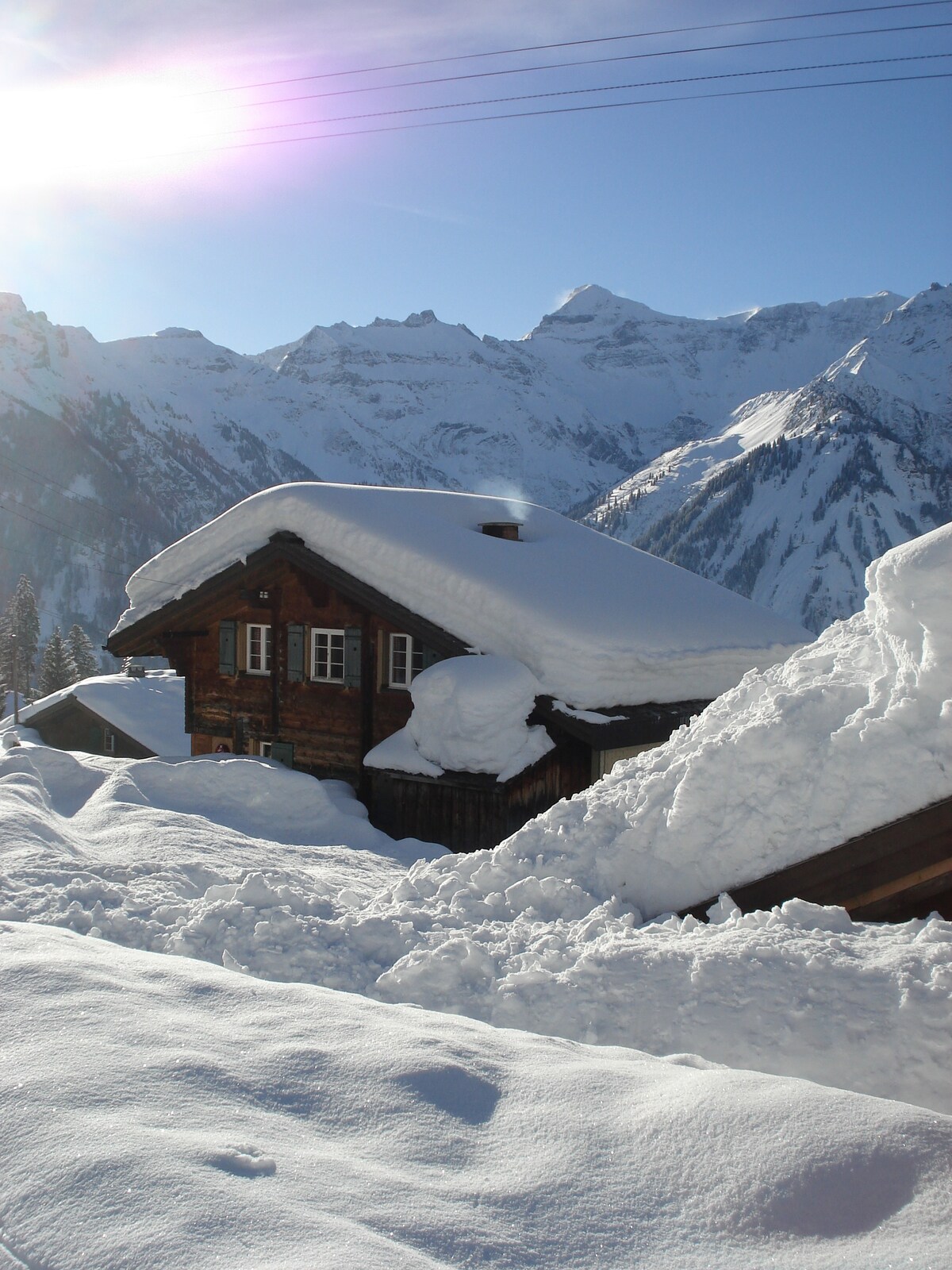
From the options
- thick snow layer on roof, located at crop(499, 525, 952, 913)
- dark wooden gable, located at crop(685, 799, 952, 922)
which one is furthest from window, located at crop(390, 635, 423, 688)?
dark wooden gable, located at crop(685, 799, 952, 922)

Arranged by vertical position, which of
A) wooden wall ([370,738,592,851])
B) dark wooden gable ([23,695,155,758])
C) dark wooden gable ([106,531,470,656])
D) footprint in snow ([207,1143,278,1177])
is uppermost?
dark wooden gable ([106,531,470,656])

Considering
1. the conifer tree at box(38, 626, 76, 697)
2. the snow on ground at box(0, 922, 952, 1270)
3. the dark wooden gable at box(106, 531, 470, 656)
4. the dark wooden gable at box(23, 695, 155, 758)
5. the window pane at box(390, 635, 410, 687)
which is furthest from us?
the conifer tree at box(38, 626, 76, 697)

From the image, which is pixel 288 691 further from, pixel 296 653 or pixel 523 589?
pixel 523 589

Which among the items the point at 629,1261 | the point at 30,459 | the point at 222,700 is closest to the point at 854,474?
the point at 30,459

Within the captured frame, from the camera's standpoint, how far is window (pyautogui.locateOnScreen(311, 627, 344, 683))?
1557 cm

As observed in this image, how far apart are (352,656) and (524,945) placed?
32.8ft

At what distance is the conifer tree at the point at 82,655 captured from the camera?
62688 millimetres

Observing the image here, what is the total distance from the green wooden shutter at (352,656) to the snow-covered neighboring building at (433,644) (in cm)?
3

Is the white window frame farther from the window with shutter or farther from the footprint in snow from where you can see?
the footprint in snow

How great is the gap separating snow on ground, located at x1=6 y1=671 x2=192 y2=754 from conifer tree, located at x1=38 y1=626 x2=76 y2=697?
2366 cm

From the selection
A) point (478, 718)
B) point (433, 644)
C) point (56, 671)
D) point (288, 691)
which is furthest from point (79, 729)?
point (478, 718)

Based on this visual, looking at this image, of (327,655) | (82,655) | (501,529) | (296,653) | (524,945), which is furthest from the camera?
(82,655)

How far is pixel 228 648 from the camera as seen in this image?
16.7 meters

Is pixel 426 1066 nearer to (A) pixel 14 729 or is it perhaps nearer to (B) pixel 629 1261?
(B) pixel 629 1261
